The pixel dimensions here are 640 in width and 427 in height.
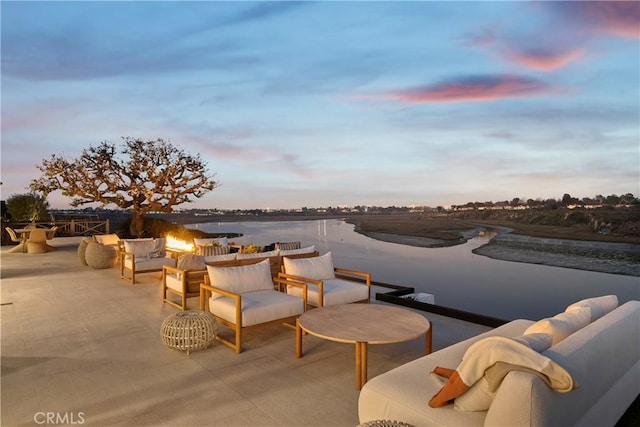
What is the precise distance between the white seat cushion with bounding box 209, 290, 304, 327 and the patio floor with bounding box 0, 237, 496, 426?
1.02ft

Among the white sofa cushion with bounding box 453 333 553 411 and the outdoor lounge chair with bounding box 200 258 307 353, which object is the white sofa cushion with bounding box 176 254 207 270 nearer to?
the outdoor lounge chair with bounding box 200 258 307 353

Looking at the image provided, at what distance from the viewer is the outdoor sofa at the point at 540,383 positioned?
1661 mm

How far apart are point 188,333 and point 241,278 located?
0.94 meters

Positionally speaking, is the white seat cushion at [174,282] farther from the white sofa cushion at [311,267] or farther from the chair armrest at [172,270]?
the white sofa cushion at [311,267]

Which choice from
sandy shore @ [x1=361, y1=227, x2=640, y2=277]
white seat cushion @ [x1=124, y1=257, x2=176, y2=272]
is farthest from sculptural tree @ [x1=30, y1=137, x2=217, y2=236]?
sandy shore @ [x1=361, y1=227, x2=640, y2=277]

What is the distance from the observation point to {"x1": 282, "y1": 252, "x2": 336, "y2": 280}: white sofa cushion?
513 centimetres

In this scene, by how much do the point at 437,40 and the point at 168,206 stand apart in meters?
14.0

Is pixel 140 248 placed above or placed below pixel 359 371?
above

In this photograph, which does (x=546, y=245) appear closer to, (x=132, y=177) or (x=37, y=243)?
(x=132, y=177)

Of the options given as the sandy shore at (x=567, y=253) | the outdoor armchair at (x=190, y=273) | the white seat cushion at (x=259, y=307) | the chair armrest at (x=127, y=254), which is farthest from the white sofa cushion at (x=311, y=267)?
the sandy shore at (x=567, y=253)

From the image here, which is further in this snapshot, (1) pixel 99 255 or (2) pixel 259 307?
(1) pixel 99 255

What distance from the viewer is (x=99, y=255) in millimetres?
9047

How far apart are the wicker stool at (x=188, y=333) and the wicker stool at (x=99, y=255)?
6.04 meters

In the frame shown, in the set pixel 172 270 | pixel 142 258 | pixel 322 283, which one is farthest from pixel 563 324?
pixel 142 258
